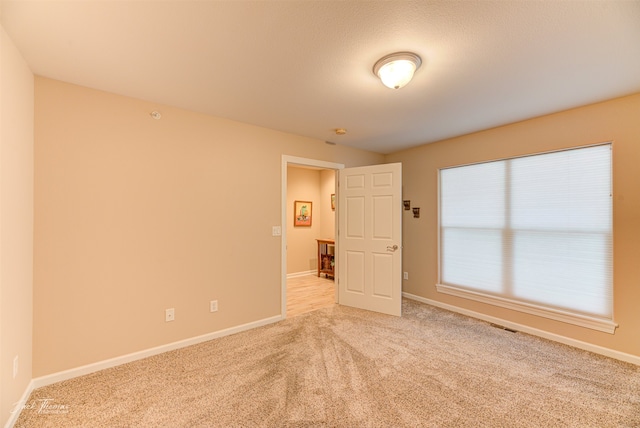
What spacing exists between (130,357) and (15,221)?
57.5 inches

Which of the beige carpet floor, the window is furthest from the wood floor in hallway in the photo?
the window

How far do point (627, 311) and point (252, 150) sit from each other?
4087 mm

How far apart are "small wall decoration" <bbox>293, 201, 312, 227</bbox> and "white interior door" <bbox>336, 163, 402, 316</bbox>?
2115 millimetres

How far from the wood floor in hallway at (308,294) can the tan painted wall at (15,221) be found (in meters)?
2.47

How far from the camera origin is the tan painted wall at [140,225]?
2146mm

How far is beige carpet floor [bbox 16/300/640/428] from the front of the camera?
5.75ft

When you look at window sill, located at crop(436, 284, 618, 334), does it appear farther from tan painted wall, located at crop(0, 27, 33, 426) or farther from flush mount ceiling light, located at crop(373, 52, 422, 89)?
tan painted wall, located at crop(0, 27, 33, 426)

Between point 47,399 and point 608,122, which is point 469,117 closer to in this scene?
point 608,122

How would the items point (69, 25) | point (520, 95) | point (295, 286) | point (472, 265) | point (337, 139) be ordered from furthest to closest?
point (295, 286), point (337, 139), point (472, 265), point (520, 95), point (69, 25)

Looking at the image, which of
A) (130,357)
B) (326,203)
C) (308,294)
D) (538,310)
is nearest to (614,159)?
(538,310)

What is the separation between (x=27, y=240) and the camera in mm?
1955

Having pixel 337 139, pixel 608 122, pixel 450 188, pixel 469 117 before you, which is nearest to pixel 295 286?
pixel 337 139

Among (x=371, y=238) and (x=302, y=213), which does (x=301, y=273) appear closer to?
(x=302, y=213)

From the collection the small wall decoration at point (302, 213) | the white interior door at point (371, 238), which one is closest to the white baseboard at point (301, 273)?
the small wall decoration at point (302, 213)
